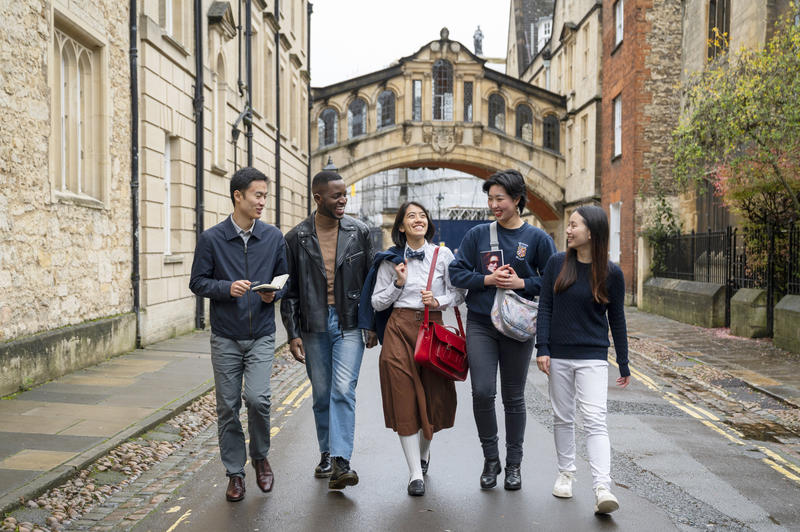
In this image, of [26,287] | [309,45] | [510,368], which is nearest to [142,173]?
[26,287]

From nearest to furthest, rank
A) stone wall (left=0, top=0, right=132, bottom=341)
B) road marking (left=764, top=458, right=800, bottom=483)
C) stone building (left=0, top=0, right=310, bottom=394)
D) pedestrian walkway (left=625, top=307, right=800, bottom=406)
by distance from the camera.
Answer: road marking (left=764, top=458, right=800, bottom=483) → stone wall (left=0, top=0, right=132, bottom=341) → stone building (left=0, top=0, right=310, bottom=394) → pedestrian walkway (left=625, top=307, right=800, bottom=406)

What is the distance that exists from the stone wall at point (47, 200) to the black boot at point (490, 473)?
5.42m

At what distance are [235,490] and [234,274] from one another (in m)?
1.32

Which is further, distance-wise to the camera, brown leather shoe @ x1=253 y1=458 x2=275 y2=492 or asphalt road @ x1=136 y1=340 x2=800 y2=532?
brown leather shoe @ x1=253 y1=458 x2=275 y2=492

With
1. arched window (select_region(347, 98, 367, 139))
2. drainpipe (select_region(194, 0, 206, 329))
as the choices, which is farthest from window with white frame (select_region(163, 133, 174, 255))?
arched window (select_region(347, 98, 367, 139))

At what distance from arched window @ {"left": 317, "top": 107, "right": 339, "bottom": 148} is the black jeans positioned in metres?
28.8

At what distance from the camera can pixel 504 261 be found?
5.11 m

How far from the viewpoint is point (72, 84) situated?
10.5 meters

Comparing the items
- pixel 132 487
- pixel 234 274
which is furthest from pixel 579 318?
pixel 132 487

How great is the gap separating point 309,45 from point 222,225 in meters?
28.3

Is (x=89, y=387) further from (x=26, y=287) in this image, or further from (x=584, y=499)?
(x=584, y=499)

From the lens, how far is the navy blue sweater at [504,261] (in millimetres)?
5055

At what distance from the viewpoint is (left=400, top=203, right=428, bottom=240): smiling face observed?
16.7ft

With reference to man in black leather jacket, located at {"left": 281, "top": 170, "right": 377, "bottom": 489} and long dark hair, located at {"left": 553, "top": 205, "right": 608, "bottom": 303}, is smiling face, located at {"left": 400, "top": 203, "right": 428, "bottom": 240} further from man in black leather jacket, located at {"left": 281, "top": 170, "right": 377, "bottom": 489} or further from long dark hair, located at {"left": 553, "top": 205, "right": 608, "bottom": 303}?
long dark hair, located at {"left": 553, "top": 205, "right": 608, "bottom": 303}
